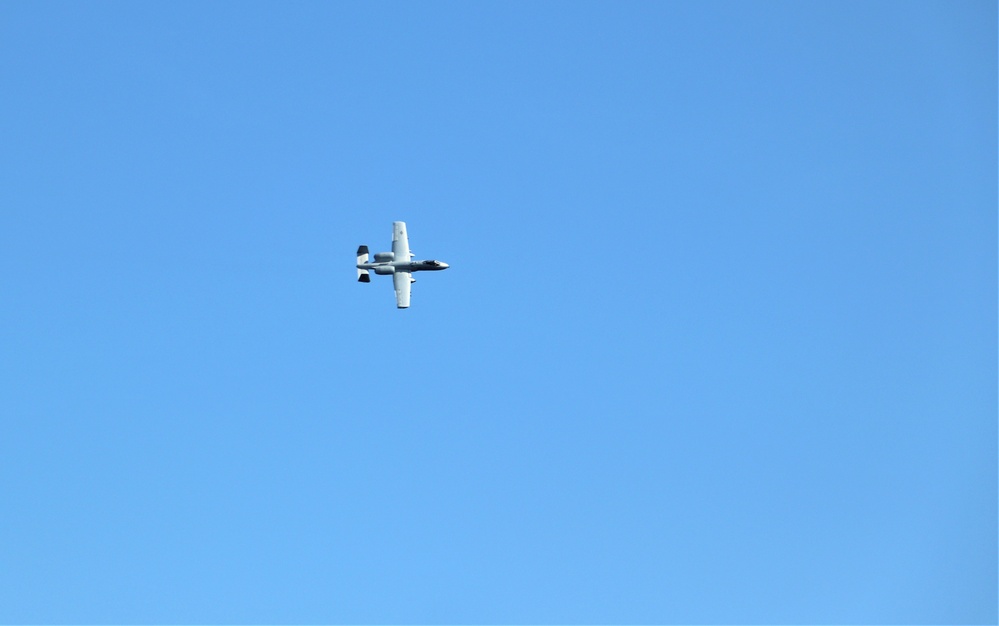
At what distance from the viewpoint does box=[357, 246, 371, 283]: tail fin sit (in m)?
195

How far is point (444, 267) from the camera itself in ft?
648

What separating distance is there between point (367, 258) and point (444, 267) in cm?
1140

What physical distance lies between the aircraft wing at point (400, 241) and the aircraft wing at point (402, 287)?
243 centimetres

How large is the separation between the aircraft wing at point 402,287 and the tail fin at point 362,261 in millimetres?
4286

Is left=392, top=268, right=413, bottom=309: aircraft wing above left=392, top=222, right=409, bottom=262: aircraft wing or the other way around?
the other way around

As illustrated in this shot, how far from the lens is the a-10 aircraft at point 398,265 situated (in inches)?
7598

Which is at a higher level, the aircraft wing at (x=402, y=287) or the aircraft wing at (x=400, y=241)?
the aircraft wing at (x=400, y=241)

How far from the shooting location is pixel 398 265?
193750 millimetres

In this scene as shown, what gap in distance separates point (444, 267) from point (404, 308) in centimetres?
1002

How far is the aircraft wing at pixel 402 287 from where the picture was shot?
192 meters

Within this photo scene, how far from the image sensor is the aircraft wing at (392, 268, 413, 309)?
7559 inches

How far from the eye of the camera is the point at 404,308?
191750 mm

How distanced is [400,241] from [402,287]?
740cm

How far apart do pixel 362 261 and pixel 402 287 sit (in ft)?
25.4
